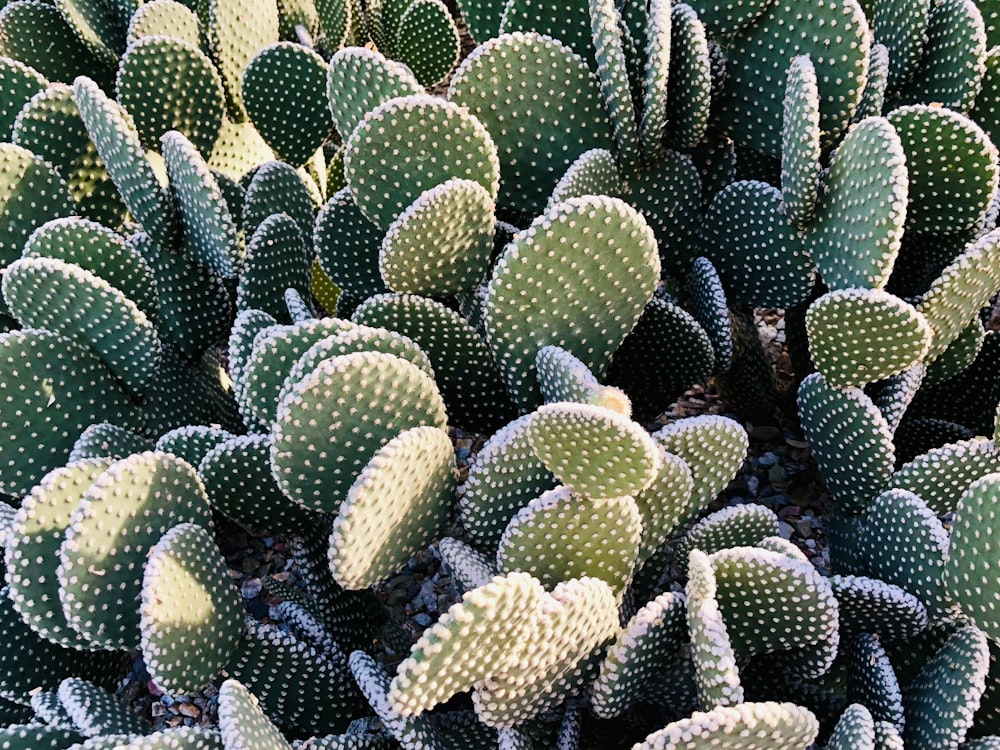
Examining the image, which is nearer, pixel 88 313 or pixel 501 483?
pixel 501 483

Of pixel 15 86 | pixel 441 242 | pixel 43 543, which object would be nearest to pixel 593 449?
pixel 441 242

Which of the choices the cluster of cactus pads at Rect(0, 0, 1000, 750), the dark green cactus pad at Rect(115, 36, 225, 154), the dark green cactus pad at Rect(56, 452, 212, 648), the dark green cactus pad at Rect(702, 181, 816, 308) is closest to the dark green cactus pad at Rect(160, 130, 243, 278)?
the cluster of cactus pads at Rect(0, 0, 1000, 750)

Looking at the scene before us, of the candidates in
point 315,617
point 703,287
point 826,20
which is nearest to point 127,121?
point 315,617

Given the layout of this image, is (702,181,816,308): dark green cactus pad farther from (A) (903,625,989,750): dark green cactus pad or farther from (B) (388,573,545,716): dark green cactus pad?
(B) (388,573,545,716): dark green cactus pad

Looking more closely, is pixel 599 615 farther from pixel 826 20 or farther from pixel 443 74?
pixel 443 74

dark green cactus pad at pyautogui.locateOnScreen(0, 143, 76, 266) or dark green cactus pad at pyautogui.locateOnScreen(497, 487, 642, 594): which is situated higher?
dark green cactus pad at pyautogui.locateOnScreen(0, 143, 76, 266)

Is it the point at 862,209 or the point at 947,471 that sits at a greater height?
the point at 862,209

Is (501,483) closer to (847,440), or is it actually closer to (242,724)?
(242,724)
